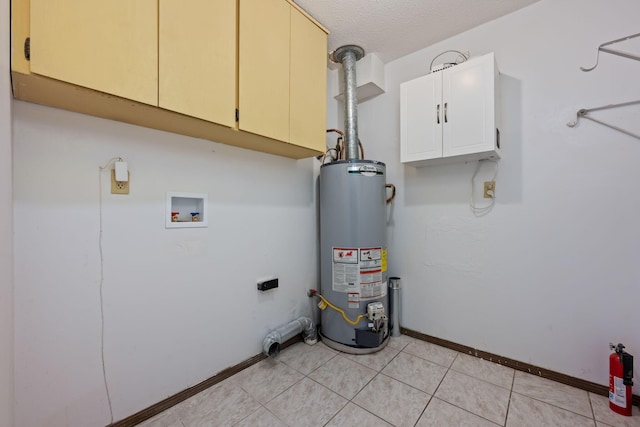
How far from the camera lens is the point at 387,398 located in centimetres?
156

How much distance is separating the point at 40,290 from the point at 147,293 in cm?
42

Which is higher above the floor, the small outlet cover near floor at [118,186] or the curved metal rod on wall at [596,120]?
the curved metal rod on wall at [596,120]

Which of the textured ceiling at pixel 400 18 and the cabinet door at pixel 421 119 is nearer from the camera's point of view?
the textured ceiling at pixel 400 18

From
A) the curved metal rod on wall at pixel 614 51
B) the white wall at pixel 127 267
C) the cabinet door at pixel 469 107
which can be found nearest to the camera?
the white wall at pixel 127 267

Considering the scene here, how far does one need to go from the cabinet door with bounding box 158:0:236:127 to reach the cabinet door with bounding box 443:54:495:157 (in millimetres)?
1530

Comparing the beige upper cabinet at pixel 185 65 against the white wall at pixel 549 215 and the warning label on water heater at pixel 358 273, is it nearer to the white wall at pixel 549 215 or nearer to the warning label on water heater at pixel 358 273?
the warning label on water heater at pixel 358 273

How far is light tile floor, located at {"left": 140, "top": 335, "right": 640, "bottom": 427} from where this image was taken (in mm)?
Answer: 1391

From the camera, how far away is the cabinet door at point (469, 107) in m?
1.73

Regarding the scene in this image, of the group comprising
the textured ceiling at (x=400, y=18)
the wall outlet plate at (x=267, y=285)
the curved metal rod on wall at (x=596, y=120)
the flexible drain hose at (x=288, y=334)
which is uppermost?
the textured ceiling at (x=400, y=18)

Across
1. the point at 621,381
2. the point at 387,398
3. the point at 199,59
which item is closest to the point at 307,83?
the point at 199,59

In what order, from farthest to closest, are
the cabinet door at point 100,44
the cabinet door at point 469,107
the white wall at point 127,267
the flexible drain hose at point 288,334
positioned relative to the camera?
1. the flexible drain hose at point 288,334
2. the cabinet door at point 469,107
3. the white wall at point 127,267
4. the cabinet door at point 100,44

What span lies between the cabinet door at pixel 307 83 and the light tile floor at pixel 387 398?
5.48 feet

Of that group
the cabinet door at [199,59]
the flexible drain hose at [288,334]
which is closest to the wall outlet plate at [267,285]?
the flexible drain hose at [288,334]

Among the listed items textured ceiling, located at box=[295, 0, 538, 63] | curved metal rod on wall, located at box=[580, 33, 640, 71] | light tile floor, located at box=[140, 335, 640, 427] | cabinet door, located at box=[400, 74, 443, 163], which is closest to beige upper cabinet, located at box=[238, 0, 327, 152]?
textured ceiling, located at box=[295, 0, 538, 63]
